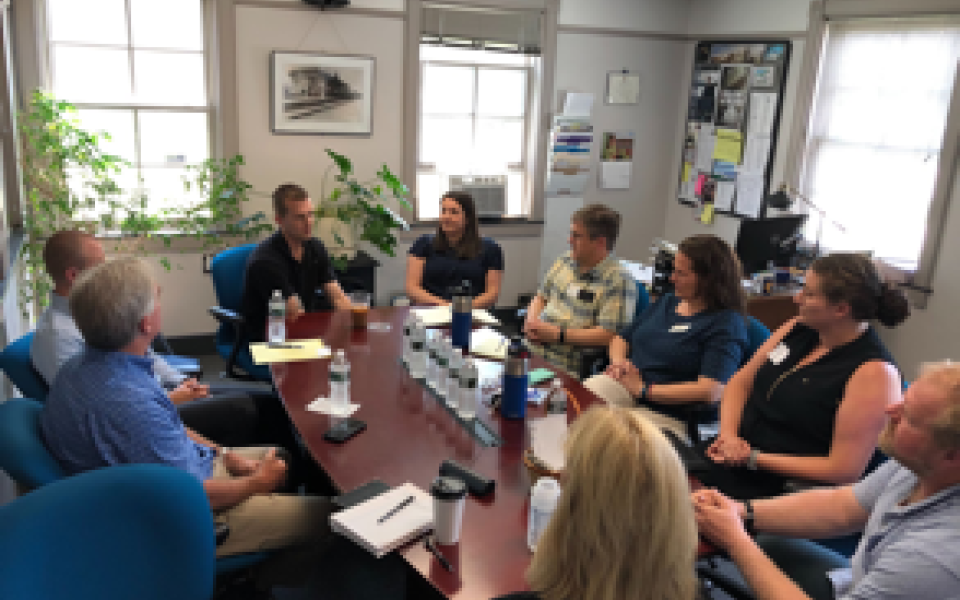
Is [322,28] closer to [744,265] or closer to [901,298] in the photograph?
[744,265]

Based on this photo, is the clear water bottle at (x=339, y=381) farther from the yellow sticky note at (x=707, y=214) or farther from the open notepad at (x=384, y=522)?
the yellow sticky note at (x=707, y=214)

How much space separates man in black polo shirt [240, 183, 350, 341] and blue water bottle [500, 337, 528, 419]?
4.38 feet

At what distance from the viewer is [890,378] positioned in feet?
6.39

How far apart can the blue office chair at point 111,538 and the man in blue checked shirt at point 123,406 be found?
244 mm

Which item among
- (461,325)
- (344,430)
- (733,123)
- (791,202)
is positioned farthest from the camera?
(733,123)

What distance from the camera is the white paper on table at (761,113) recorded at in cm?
471

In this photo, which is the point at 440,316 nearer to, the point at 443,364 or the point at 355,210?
the point at 443,364

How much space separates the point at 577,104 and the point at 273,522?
4169 millimetres

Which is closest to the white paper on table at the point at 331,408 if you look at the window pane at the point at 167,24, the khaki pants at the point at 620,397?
the khaki pants at the point at 620,397

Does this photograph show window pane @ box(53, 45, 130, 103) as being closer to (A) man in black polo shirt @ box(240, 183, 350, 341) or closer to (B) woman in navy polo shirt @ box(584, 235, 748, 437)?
(A) man in black polo shirt @ box(240, 183, 350, 341)

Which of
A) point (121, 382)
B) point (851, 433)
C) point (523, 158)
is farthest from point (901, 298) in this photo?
point (523, 158)

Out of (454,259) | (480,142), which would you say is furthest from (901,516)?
(480,142)

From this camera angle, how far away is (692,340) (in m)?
2.58

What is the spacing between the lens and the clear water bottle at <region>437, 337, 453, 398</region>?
2.26m
